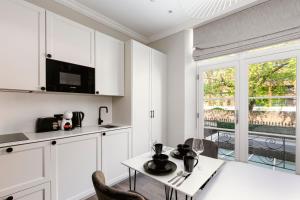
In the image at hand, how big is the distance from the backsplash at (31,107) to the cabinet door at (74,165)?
0.54 meters

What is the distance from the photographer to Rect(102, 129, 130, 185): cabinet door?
7.06 ft

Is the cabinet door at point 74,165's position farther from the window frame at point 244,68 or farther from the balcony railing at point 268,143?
the balcony railing at point 268,143

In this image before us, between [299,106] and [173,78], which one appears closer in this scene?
[299,106]

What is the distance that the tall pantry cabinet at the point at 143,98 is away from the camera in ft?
8.20

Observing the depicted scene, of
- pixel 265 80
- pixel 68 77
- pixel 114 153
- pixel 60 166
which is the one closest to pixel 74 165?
pixel 60 166

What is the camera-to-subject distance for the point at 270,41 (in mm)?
2047

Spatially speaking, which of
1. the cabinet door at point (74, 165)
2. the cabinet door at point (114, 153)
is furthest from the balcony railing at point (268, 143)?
the cabinet door at point (74, 165)

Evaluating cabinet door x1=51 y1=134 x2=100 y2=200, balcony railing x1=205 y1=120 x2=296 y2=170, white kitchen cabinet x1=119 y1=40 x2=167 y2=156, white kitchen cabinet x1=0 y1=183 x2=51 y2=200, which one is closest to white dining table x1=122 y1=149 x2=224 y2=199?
cabinet door x1=51 y1=134 x2=100 y2=200

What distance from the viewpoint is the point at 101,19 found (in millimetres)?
2590

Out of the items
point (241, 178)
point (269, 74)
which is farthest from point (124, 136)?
point (269, 74)

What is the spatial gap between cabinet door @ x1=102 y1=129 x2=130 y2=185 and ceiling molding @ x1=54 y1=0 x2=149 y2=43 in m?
1.88

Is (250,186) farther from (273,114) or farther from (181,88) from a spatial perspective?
(181,88)

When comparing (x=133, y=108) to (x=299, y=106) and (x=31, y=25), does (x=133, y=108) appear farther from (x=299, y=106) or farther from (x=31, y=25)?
(x=299, y=106)

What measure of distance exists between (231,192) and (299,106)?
72.1 inches
